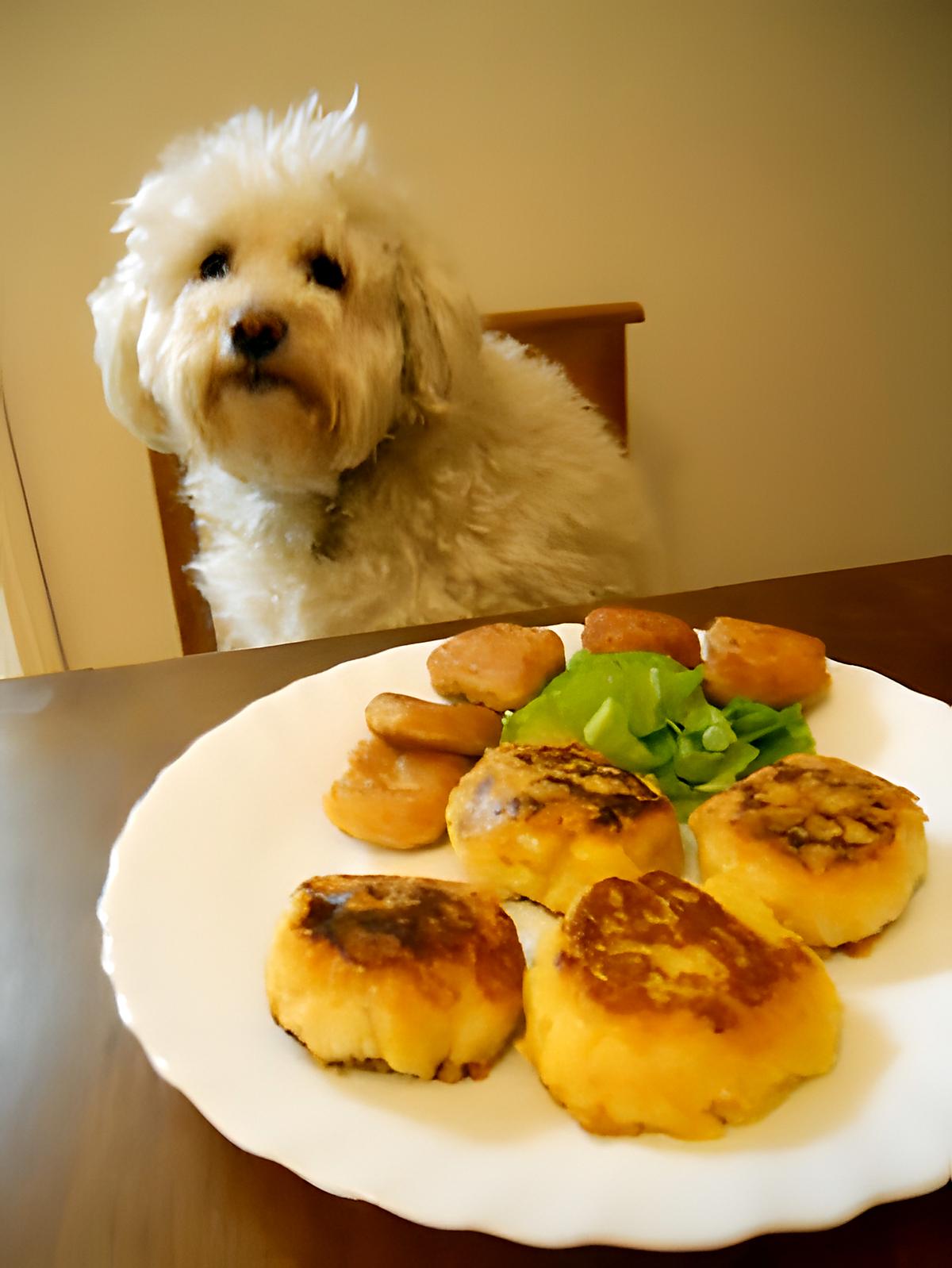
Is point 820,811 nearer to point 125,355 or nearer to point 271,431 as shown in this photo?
point 271,431

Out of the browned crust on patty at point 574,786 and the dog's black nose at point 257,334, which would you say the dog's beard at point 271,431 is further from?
the browned crust on patty at point 574,786

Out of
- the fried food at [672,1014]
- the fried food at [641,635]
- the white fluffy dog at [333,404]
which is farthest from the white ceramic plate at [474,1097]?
the white fluffy dog at [333,404]

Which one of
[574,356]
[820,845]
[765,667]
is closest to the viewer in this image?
[820,845]

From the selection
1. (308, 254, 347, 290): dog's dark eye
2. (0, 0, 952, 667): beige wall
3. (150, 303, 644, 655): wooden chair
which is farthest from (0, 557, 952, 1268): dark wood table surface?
(0, 0, 952, 667): beige wall

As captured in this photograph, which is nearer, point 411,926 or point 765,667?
point 411,926

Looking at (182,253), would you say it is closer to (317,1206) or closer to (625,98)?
(625,98)

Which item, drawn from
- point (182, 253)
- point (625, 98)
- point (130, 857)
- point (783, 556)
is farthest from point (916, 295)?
point (130, 857)

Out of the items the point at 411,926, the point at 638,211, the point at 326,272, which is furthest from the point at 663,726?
the point at 638,211
